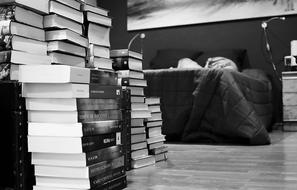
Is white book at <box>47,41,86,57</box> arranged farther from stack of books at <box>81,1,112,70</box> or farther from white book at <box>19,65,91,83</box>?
white book at <box>19,65,91,83</box>

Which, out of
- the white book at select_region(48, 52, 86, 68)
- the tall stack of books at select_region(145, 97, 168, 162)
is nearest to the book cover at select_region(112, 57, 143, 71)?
the tall stack of books at select_region(145, 97, 168, 162)

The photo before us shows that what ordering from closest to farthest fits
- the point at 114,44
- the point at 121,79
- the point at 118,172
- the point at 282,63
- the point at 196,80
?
the point at 118,172
the point at 121,79
the point at 196,80
the point at 282,63
the point at 114,44

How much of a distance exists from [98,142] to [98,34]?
662 mm

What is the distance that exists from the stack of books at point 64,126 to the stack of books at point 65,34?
0.25 metres

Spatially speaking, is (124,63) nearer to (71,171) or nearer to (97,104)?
(97,104)

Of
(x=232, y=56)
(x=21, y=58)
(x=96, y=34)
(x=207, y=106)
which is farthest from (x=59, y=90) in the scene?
(x=232, y=56)

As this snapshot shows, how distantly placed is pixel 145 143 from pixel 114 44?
4.27 meters

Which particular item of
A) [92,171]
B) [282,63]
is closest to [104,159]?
[92,171]

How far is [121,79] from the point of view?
2268mm

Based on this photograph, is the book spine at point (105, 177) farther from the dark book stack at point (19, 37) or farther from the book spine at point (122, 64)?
the book spine at point (122, 64)

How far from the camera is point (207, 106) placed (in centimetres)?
365

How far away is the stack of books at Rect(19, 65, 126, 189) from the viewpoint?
1497 mm

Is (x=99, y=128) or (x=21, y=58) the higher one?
(x=21, y=58)

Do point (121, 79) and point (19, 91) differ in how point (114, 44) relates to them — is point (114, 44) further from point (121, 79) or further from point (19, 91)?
point (19, 91)
